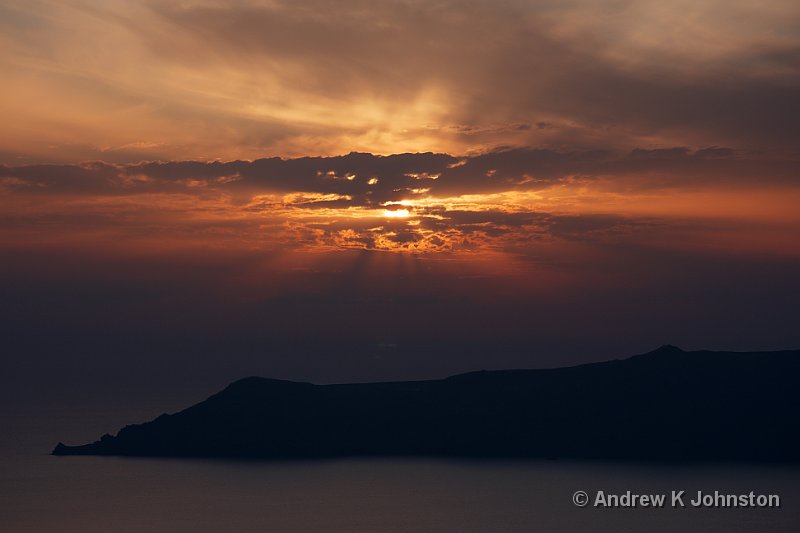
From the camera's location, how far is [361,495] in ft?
403

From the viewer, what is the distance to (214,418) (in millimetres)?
149500

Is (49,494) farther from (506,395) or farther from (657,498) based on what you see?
(657,498)

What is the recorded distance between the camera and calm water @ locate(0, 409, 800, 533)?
4124 inches

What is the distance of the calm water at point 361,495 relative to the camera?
344 feet

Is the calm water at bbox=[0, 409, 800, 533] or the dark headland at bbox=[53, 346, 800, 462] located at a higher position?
the dark headland at bbox=[53, 346, 800, 462]

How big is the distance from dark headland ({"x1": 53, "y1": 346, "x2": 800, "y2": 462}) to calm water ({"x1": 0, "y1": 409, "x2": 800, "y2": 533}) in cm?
412

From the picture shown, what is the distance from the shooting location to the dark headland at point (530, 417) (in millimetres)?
137625

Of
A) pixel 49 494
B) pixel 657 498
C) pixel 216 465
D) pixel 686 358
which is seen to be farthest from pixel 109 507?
pixel 686 358

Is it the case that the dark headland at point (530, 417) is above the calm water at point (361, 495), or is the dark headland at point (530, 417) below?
above

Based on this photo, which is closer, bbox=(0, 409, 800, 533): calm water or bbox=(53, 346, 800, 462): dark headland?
bbox=(0, 409, 800, 533): calm water

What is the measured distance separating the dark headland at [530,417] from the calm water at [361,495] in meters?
4.12

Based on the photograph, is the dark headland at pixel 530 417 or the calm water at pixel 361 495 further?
the dark headland at pixel 530 417

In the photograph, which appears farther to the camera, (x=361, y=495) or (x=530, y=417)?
(x=530, y=417)

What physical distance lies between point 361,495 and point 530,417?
35045 mm
